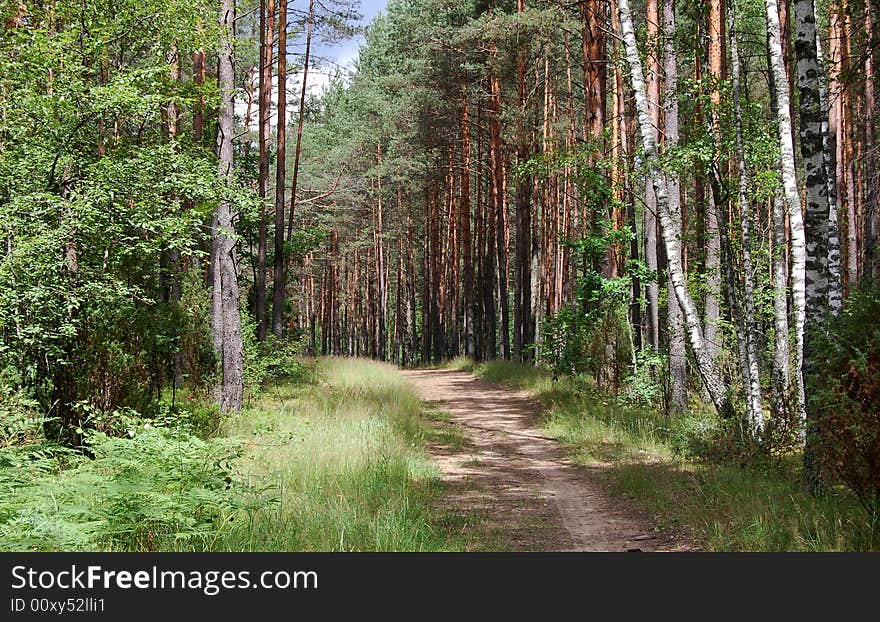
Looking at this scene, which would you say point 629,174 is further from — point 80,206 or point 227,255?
point 80,206

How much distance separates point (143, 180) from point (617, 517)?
7279 millimetres

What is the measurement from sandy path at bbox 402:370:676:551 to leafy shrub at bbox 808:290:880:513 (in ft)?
5.17

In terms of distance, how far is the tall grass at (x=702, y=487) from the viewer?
17.3 feet

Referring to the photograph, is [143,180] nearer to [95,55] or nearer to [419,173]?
[95,55]

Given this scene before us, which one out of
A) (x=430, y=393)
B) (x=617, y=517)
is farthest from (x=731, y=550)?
(x=430, y=393)

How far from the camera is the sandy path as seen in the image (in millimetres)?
6227

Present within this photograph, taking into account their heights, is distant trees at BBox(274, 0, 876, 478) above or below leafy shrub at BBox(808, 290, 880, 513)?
above

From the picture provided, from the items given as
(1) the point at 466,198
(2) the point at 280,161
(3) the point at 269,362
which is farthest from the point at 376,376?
(1) the point at 466,198

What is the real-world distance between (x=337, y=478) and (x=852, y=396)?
4784 mm

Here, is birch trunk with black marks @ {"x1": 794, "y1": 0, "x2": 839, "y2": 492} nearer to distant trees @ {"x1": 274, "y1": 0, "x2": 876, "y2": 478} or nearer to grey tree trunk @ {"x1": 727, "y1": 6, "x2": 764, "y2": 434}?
distant trees @ {"x1": 274, "y1": 0, "x2": 876, "y2": 478}

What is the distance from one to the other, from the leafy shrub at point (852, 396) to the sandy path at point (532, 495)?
1577 millimetres

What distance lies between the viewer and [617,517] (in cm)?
695

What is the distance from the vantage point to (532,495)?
7.93 m

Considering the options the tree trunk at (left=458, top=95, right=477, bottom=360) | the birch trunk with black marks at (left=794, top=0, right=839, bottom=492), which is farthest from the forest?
the tree trunk at (left=458, top=95, right=477, bottom=360)
